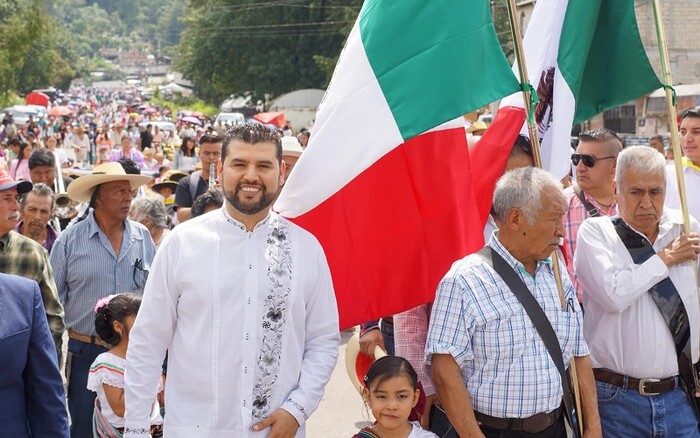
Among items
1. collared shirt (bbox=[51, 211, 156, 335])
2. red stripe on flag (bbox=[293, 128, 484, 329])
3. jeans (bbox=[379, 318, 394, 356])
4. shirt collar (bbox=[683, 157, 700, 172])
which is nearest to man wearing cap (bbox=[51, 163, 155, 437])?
collared shirt (bbox=[51, 211, 156, 335])

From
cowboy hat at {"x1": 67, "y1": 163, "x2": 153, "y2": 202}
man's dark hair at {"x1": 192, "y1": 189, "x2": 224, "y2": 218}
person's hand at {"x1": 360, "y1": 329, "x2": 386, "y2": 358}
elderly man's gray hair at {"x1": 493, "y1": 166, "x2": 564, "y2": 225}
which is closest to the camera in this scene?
elderly man's gray hair at {"x1": 493, "y1": 166, "x2": 564, "y2": 225}

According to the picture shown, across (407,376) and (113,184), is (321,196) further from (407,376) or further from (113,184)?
(113,184)

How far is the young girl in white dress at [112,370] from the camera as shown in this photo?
5.21 m

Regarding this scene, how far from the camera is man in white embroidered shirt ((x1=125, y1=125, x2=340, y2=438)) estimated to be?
386cm

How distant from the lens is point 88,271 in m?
6.07

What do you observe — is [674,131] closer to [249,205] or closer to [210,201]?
[249,205]

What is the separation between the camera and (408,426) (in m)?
4.40

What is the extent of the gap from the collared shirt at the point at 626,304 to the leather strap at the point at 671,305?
0.03 m

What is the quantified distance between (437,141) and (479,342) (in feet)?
3.93

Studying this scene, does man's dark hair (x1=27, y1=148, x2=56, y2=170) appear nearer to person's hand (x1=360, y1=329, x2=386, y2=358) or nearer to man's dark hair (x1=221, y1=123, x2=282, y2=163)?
person's hand (x1=360, y1=329, x2=386, y2=358)

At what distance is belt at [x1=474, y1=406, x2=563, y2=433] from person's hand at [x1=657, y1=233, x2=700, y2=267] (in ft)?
3.26

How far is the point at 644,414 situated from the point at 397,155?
169cm

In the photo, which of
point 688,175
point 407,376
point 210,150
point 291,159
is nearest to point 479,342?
point 407,376

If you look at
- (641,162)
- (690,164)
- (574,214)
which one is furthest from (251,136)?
(690,164)
